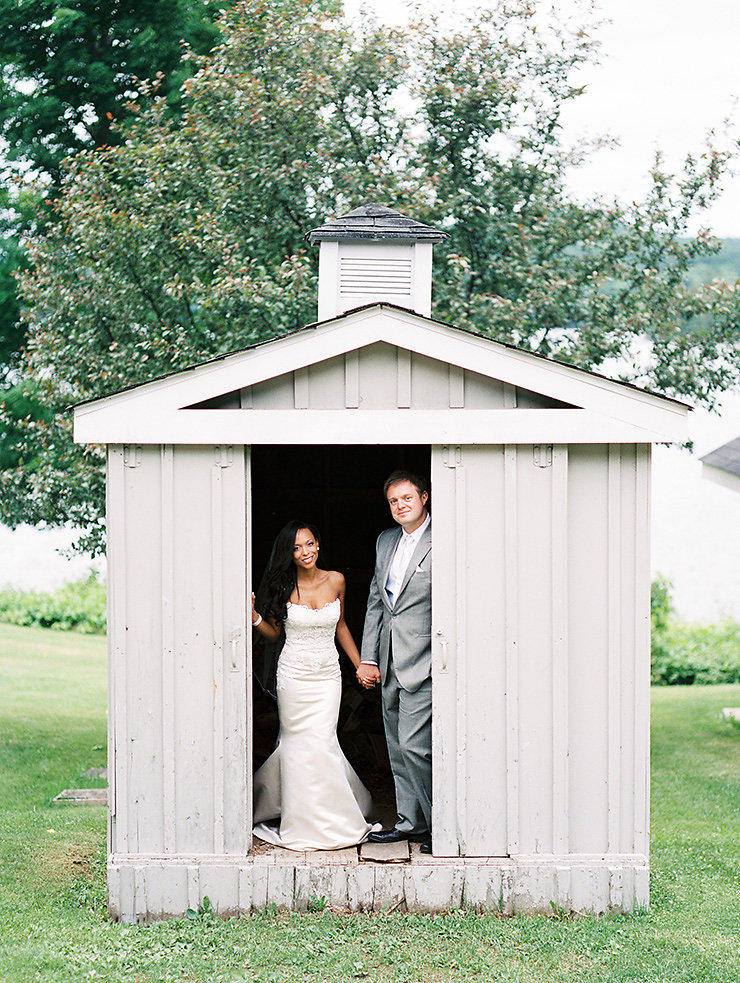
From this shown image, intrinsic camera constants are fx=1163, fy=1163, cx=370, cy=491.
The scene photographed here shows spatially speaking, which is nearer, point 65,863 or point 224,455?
point 224,455

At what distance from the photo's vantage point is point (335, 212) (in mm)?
10656

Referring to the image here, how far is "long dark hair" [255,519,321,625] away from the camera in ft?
21.0

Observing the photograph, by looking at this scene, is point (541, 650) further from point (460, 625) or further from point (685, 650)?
point (685, 650)

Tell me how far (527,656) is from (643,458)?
114 centimetres

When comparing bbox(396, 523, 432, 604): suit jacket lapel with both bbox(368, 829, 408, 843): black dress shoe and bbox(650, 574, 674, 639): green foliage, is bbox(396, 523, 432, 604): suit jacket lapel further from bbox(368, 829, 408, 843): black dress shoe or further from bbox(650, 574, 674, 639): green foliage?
bbox(650, 574, 674, 639): green foliage

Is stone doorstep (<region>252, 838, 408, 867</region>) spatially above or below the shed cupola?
below

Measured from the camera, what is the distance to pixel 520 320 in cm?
999

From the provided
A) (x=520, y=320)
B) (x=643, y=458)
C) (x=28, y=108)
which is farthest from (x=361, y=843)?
(x=28, y=108)

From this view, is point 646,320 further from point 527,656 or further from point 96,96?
point 96,96

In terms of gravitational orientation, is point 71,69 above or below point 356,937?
above

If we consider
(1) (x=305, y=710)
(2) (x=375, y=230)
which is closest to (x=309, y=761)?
(1) (x=305, y=710)

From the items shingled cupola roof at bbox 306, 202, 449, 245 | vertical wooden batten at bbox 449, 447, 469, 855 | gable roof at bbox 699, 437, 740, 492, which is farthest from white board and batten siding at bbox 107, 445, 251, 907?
gable roof at bbox 699, 437, 740, 492

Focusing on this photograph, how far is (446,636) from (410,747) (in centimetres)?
70

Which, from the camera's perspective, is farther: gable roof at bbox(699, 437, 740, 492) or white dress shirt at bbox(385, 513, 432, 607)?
gable roof at bbox(699, 437, 740, 492)
